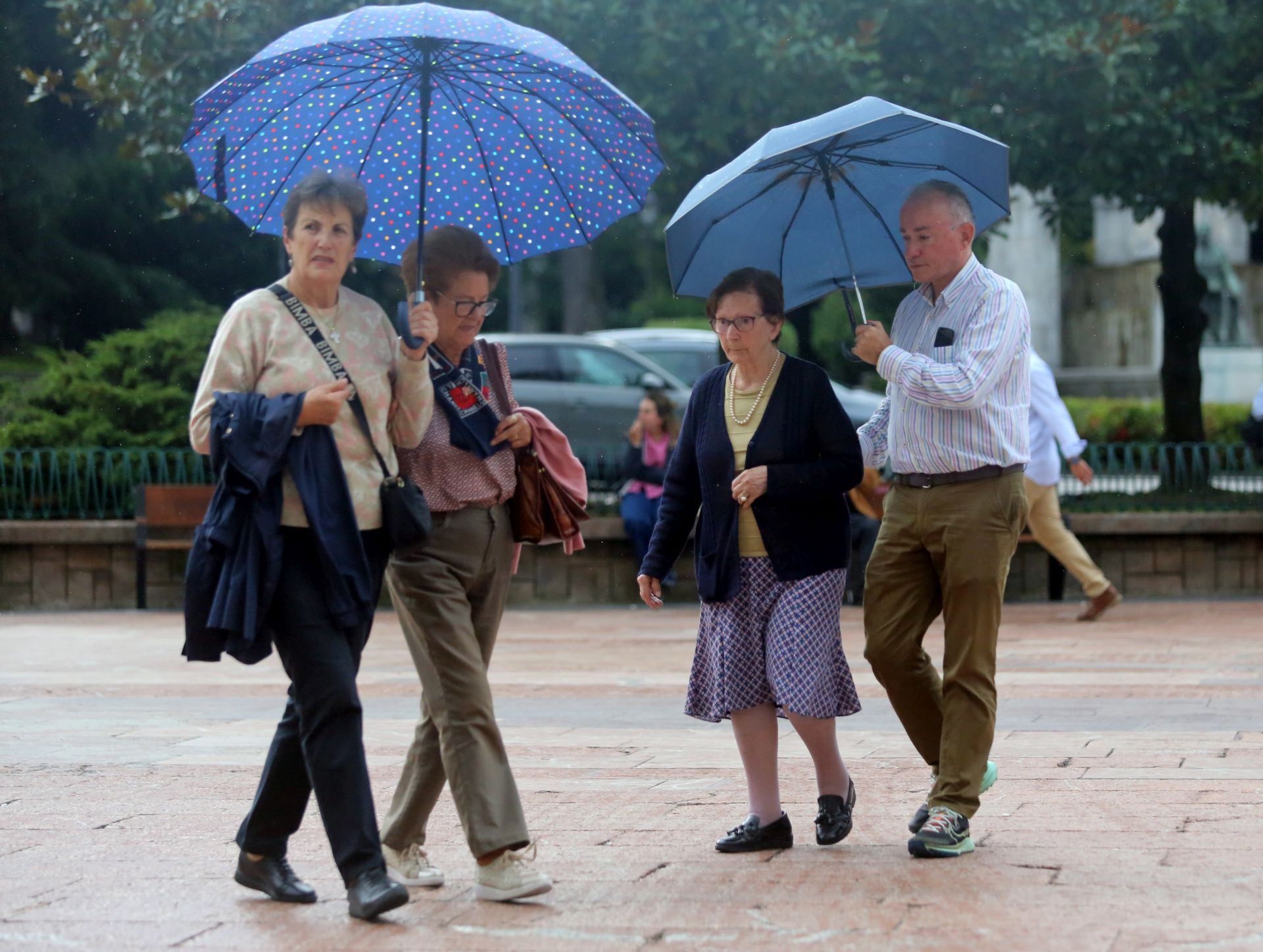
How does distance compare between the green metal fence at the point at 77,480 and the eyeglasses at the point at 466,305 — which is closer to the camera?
the eyeglasses at the point at 466,305

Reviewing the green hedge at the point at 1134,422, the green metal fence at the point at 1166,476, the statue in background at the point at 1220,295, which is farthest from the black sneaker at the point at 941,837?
the statue in background at the point at 1220,295

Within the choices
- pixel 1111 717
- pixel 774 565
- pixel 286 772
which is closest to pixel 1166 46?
pixel 1111 717

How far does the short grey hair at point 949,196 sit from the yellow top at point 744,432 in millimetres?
609

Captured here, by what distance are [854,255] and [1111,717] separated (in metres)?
2.96

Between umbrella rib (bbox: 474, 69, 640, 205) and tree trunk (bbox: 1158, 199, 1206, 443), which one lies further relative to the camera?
tree trunk (bbox: 1158, 199, 1206, 443)

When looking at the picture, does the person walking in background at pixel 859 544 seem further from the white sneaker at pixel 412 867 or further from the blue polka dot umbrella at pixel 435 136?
the white sneaker at pixel 412 867

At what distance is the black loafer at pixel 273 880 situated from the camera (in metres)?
4.50

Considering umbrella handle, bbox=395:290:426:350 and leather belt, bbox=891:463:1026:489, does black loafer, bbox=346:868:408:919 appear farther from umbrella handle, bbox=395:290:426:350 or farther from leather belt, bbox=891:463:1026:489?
leather belt, bbox=891:463:1026:489

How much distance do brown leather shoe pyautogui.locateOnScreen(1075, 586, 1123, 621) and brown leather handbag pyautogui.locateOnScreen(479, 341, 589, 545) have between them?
7.12 m

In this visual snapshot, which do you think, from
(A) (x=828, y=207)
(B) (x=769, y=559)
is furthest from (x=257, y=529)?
(A) (x=828, y=207)

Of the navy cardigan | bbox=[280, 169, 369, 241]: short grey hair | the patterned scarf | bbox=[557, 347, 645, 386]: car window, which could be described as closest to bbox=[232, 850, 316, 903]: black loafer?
the patterned scarf

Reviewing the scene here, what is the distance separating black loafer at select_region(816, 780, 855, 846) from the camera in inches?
199

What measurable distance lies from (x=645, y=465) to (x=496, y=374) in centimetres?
821

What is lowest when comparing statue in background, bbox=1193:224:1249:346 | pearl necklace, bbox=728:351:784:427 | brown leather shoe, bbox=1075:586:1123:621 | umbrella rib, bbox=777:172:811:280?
brown leather shoe, bbox=1075:586:1123:621
